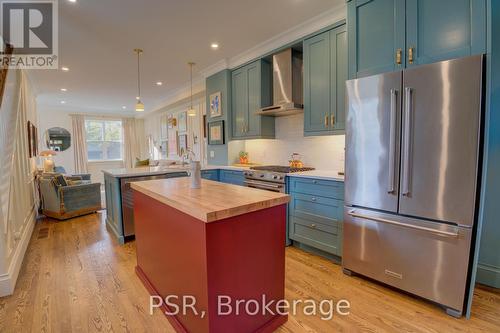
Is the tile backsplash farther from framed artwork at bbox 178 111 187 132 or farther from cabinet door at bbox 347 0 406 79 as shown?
framed artwork at bbox 178 111 187 132

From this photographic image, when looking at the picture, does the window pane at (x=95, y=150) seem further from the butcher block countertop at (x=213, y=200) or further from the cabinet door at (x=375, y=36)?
the cabinet door at (x=375, y=36)

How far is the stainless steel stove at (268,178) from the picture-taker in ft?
9.93

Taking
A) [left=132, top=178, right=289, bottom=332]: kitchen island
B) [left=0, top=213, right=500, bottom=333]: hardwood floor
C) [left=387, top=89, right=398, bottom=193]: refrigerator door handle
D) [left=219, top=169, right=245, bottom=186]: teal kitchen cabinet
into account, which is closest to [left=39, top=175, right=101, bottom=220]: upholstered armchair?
[left=0, top=213, right=500, bottom=333]: hardwood floor

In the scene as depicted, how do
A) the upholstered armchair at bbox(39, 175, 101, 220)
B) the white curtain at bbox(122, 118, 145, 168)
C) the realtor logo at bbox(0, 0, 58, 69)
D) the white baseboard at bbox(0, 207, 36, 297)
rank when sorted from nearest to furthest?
the white baseboard at bbox(0, 207, 36, 297) < the realtor logo at bbox(0, 0, 58, 69) < the upholstered armchair at bbox(39, 175, 101, 220) < the white curtain at bbox(122, 118, 145, 168)

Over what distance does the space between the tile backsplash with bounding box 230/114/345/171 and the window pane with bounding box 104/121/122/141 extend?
666 centimetres

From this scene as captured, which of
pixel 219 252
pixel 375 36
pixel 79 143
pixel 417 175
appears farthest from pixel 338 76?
pixel 79 143

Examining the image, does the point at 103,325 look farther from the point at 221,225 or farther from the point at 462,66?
the point at 462,66

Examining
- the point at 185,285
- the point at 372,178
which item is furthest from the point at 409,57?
the point at 185,285

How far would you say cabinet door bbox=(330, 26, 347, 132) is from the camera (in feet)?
8.96

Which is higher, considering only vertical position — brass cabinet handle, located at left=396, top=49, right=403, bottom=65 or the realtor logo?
the realtor logo

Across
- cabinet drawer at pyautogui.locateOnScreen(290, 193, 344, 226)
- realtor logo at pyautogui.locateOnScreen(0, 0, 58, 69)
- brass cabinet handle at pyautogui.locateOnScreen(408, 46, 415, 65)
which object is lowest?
cabinet drawer at pyautogui.locateOnScreen(290, 193, 344, 226)

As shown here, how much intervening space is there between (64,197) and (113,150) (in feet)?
17.3

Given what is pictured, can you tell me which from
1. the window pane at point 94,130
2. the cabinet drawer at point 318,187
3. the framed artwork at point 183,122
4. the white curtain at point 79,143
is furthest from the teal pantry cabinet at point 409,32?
the window pane at point 94,130

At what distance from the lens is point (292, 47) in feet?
11.1
